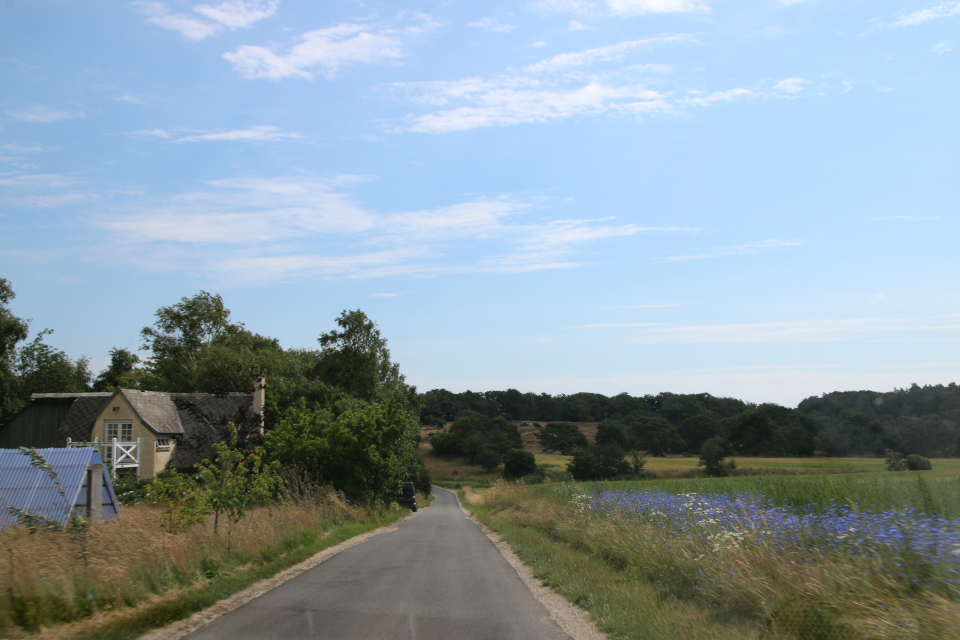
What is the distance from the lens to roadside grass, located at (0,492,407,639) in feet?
23.1

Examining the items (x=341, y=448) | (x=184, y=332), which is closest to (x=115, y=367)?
(x=184, y=332)

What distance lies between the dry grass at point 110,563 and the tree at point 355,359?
128ft

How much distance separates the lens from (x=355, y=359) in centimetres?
5275

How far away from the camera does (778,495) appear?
43.4 feet

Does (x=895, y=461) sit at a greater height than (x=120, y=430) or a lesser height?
lesser

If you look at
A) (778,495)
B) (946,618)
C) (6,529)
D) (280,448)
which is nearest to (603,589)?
(946,618)

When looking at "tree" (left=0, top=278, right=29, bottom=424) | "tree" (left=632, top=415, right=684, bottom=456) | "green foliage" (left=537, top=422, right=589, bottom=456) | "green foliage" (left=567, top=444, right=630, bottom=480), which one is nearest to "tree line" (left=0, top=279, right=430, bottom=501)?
"tree" (left=0, top=278, right=29, bottom=424)

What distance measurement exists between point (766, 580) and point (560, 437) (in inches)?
3733

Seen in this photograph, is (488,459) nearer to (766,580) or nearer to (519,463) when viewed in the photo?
(519,463)

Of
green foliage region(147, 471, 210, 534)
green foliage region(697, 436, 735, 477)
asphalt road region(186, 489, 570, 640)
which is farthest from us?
green foliage region(697, 436, 735, 477)

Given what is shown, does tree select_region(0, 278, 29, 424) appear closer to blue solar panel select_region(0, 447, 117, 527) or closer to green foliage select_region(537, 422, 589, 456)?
blue solar panel select_region(0, 447, 117, 527)

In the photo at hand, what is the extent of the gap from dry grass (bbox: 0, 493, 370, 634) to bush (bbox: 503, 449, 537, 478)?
70.9 m

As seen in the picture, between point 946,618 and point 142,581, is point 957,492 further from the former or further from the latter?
point 142,581

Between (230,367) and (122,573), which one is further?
(230,367)
